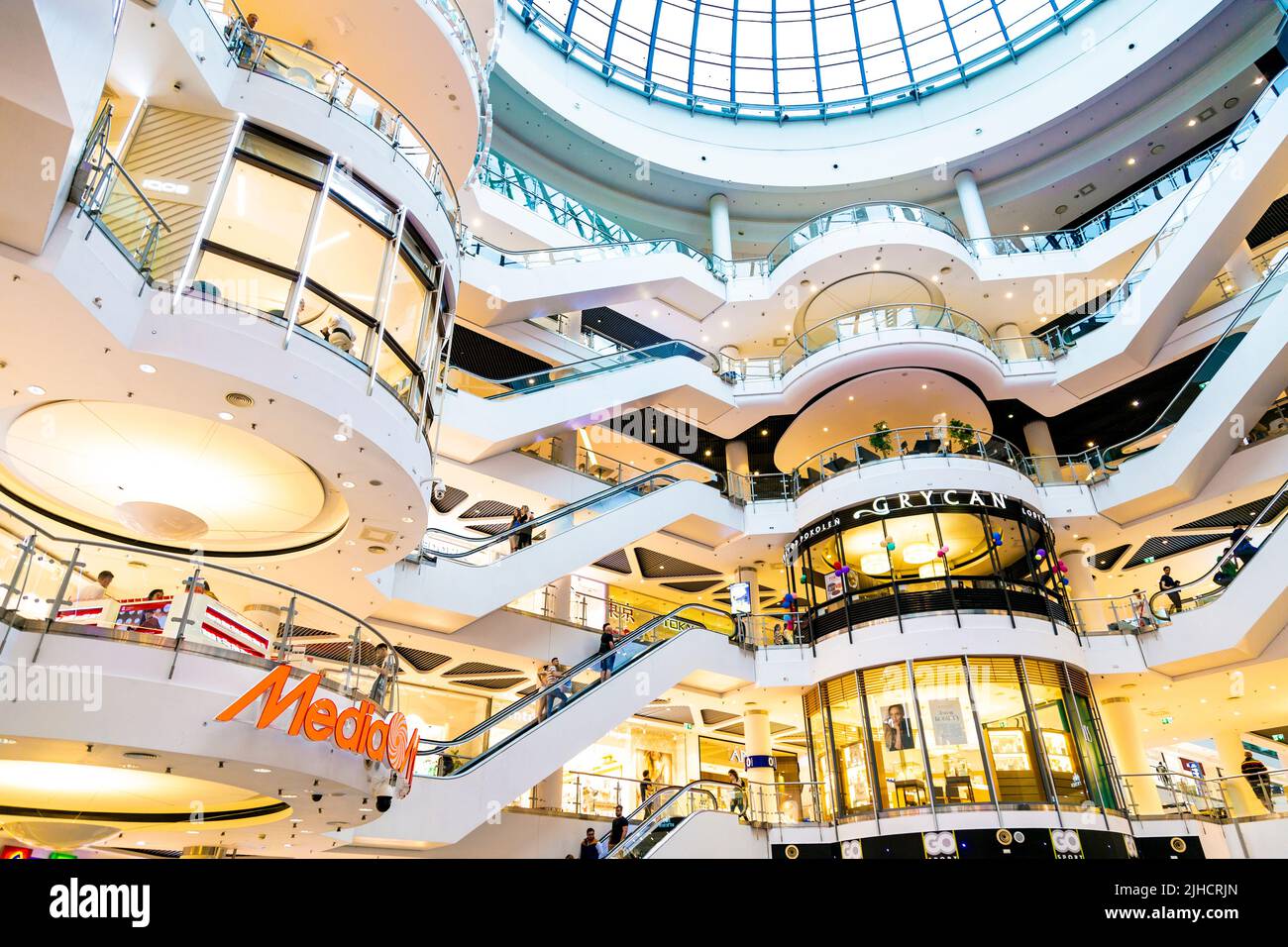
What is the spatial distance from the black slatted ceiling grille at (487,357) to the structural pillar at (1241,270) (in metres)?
18.7

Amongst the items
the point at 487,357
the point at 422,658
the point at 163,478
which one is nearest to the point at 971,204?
the point at 487,357

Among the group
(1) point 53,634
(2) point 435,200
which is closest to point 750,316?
(2) point 435,200

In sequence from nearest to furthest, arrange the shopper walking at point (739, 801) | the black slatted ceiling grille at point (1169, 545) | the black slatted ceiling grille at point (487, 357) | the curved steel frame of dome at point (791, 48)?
1. the shopper walking at point (739, 801)
2. the black slatted ceiling grille at point (1169, 545)
3. the black slatted ceiling grille at point (487, 357)
4. the curved steel frame of dome at point (791, 48)

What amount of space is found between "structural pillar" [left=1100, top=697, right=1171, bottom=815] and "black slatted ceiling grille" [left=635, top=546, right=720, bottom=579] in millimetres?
10294

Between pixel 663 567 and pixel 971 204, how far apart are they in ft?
55.2

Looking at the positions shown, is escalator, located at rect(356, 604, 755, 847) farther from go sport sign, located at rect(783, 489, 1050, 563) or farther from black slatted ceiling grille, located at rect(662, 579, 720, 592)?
black slatted ceiling grille, located at rect(662, 579, 720, 592)

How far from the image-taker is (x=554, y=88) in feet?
83.7

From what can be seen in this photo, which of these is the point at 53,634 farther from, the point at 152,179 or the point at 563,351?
the point at 563,351

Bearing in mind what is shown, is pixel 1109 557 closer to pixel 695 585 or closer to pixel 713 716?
pixel 695 585

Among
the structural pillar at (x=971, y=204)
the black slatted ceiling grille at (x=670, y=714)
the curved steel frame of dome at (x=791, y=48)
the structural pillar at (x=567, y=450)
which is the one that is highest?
the curved steel frame of dome at (x=791, y=48)

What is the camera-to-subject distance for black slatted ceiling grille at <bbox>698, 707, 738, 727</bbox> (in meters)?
22.1

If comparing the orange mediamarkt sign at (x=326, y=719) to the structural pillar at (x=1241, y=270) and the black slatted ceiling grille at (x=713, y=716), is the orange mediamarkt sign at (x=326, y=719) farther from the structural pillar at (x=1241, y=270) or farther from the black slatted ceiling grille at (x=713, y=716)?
the structural pillar at (x=1241, y=270)

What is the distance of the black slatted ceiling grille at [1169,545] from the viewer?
67.6 ft

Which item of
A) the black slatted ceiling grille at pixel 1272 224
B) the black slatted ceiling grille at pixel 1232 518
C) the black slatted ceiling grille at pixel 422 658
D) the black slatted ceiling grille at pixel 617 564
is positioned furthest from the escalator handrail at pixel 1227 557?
the black slatted ceiling grille at pixel 422 658
